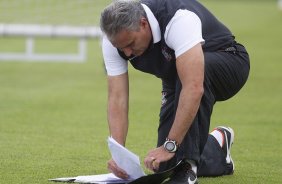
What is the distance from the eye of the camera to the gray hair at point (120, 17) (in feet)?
15.3

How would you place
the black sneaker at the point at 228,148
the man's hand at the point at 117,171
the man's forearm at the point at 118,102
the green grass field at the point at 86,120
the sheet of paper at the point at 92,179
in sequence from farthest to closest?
1. the green grass field at the point at 86,120
2. the black sneaker at the point at 228,148
3. the sheet of paper at the point at 92,179
4. the man's forearm at the point at 118,102
5. the man's hand at the point at 117,171

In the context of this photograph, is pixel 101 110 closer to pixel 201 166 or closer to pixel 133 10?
pixel 201 166

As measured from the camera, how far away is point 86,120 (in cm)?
852

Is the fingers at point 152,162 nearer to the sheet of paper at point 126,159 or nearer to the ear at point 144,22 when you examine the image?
the sheet of paper at point 126,159

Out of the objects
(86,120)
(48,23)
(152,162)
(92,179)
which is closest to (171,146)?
(152,162)

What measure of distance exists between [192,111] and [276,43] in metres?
14.2

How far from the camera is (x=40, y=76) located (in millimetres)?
12477

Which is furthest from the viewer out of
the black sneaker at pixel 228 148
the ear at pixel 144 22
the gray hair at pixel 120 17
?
the black sneaker at pixel 228 148

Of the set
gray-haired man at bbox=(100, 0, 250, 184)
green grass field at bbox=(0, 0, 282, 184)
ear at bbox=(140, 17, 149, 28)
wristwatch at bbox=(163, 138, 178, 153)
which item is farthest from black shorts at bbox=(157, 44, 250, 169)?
green grass field at bbox=(0, 0, 282, 184)

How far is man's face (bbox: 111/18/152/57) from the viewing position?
472cm

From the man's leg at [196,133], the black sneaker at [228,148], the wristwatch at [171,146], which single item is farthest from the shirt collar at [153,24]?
the black sneaker at [228,148]

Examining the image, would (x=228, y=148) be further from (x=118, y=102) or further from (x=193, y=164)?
(x=118, y=102)

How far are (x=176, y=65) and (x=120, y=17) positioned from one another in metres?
0.42

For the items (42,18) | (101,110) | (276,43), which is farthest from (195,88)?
(276,43)
